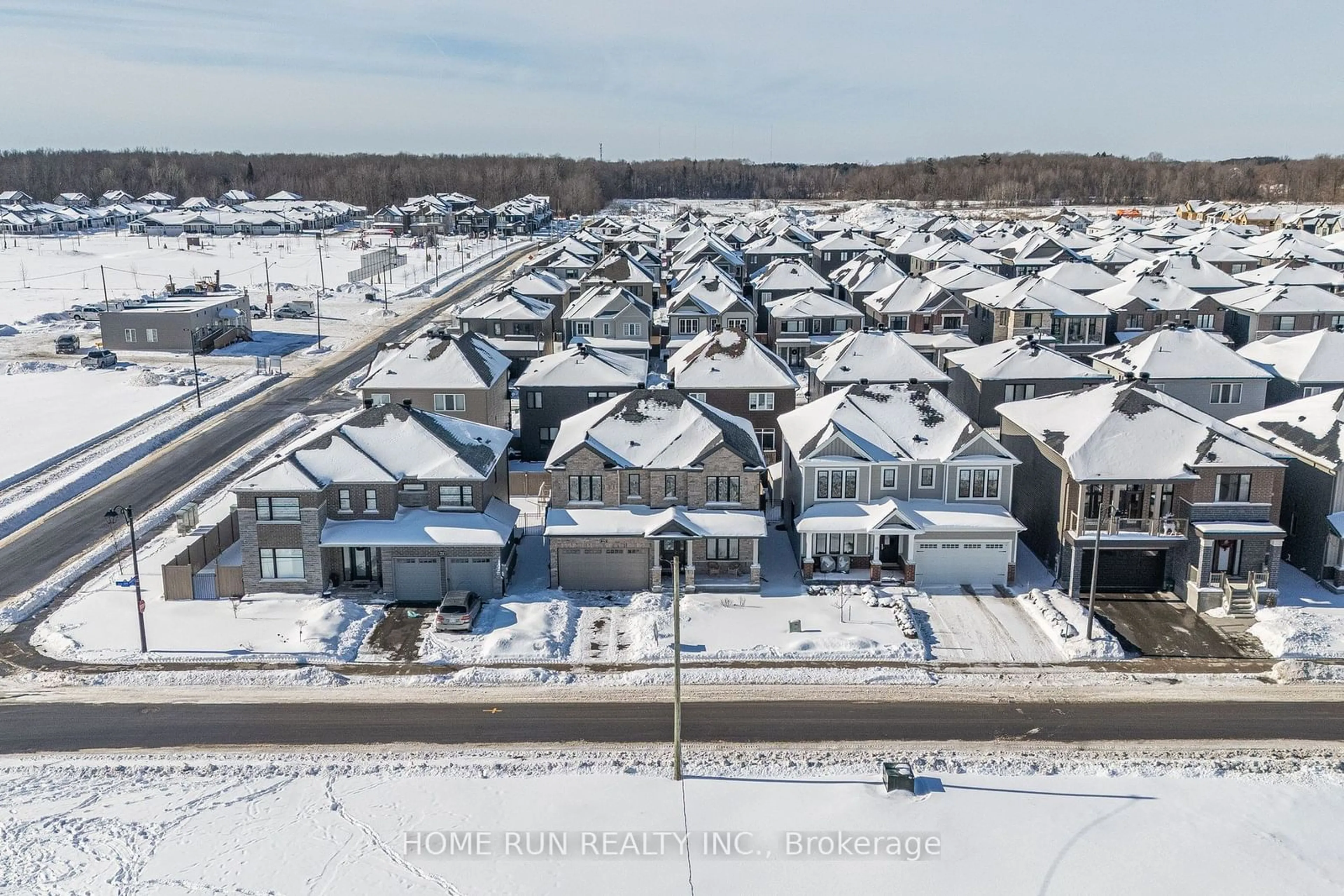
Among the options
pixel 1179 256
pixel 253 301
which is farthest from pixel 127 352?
pixel 1179 256

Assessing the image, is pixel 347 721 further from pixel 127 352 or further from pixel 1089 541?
pixel 127 352

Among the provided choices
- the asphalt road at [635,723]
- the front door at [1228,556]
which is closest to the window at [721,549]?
the asphalt road at [635,723]

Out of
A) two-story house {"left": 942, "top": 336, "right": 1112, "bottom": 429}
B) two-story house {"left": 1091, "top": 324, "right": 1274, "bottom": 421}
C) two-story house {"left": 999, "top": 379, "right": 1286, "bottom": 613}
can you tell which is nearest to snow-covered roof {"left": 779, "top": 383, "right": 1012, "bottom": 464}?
two-story house {"left": 999, "top": 379, "right": 1286, "bottom": 613}

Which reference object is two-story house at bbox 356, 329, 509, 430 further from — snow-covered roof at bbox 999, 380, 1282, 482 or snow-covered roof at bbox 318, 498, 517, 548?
snow-covered roof at bbox 999, 380, 1282, 482

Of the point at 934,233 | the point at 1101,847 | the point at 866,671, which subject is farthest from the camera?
the point at 934,233

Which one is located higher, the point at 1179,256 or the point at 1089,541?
the point at 1179,256

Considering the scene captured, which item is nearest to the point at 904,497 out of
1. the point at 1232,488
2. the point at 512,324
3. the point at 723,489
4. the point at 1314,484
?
the point at 723,489

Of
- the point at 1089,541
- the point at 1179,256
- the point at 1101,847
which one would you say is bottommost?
the point at 1101,847
